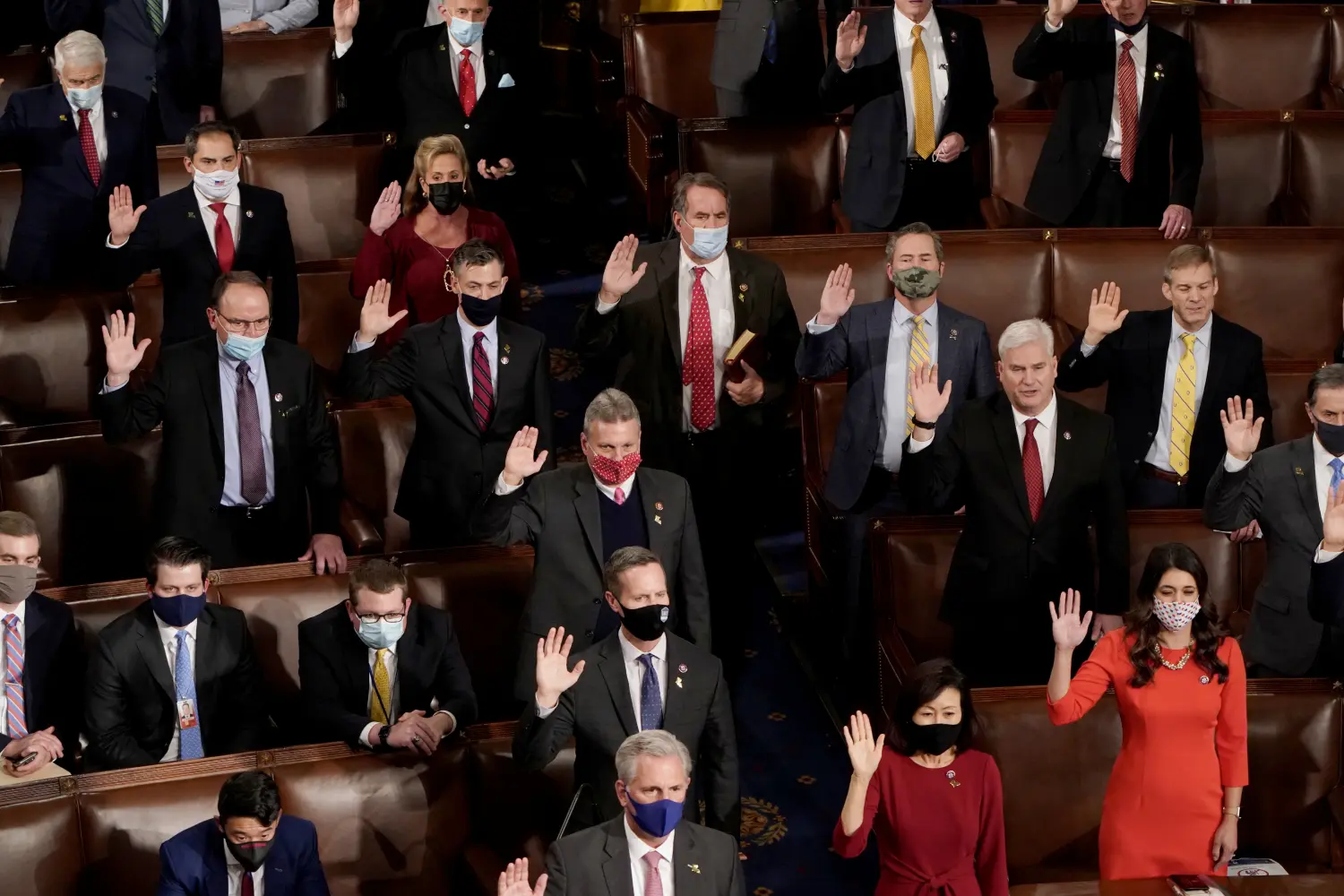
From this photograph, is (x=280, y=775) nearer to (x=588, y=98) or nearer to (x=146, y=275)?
(x=146, y=275)

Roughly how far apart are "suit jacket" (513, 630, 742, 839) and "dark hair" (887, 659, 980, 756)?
316 millimetres

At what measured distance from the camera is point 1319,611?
3809 millimetres

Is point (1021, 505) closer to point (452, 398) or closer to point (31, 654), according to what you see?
point (452, 398)

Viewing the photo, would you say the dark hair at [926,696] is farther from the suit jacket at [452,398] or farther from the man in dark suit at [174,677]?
the man in dark suit at [174,677]

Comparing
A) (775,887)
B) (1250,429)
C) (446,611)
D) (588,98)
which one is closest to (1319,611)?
(1250,429)

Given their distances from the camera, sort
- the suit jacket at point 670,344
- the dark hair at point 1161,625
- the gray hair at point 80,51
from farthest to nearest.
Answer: the gray hair at point 80,51 < the suit jacket at point 670,344 < the dark hair at point 1161,625

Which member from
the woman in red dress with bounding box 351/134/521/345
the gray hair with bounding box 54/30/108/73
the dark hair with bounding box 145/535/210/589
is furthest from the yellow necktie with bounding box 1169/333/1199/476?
the gray hair with bounding box 54/30/108/73

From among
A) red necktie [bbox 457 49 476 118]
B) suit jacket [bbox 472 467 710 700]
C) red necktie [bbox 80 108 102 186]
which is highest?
red necktie [bbox 457 49 476 118]

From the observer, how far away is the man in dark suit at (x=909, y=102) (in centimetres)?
499

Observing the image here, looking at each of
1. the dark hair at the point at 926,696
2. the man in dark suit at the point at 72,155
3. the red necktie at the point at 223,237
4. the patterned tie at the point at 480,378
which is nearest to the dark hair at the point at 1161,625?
the dark hair at the point at 926,696

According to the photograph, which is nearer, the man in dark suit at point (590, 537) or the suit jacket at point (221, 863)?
the suit jacket at point (221, 863)

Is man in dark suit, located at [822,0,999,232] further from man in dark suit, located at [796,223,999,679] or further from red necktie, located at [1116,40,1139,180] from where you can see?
man in dark suit, located at [796,223,999,679]

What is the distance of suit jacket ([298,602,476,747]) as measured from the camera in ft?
12.1

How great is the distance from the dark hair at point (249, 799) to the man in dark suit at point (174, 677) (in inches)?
16.4
